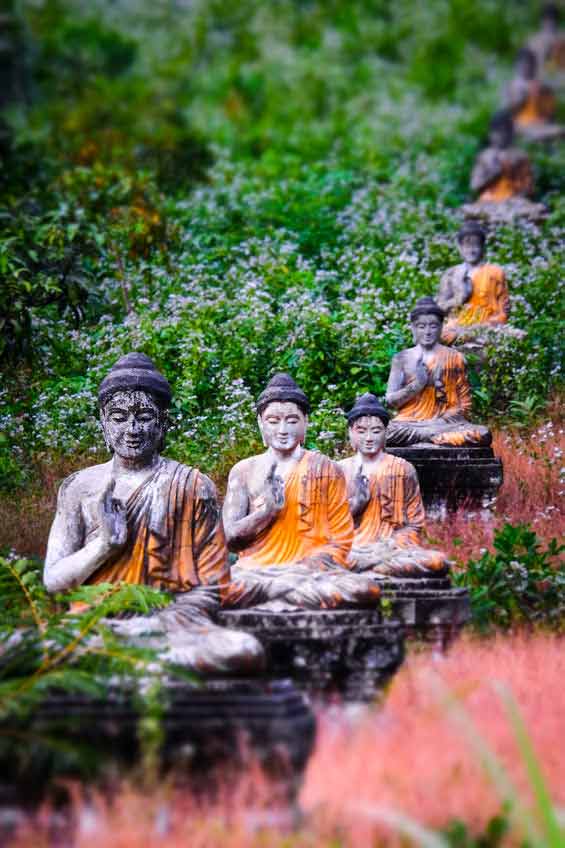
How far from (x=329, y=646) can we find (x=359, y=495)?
8.15 ft

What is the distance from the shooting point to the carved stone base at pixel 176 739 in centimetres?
586

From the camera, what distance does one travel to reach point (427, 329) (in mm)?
13312

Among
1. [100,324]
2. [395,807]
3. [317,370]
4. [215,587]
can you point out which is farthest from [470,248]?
[395,807]

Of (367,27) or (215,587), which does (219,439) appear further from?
(367,27)

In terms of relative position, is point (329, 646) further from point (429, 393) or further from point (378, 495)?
point (429, 393)

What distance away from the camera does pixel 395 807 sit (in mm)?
5766

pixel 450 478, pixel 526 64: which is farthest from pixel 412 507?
pixel 526 64

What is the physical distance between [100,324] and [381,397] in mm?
2845

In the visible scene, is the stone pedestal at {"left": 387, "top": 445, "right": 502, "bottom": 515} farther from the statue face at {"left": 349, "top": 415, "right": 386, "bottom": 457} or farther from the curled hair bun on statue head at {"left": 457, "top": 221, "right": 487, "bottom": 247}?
the curled hair bun on statue head at {"left": 457, "top": 221, "right": 487, "bottom": 247}

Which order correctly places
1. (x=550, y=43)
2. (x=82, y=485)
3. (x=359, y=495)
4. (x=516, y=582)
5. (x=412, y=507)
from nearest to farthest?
(x=82, y=485) → (x=516, y=582) → (x=359, y=495) → (x=412, y=507) → (x=550, y=43)

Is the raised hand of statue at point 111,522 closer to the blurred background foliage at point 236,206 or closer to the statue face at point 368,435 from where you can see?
the statue face at point 368,435

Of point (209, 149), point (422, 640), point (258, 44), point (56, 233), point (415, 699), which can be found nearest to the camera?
point (415, 699)

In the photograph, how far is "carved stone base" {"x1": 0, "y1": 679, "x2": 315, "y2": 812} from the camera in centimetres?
586

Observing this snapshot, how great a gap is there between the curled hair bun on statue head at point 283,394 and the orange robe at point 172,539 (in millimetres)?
1735
